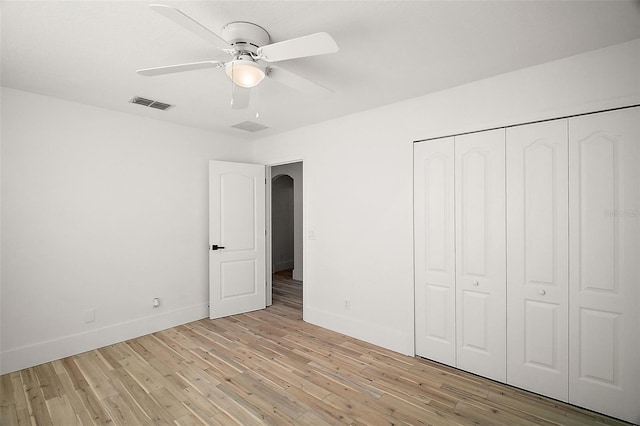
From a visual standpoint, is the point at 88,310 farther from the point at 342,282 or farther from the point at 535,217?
the point at 535,217

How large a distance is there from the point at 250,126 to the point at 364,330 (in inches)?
121

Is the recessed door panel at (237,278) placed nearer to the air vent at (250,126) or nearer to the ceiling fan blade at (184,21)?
the air vent at (250,126)

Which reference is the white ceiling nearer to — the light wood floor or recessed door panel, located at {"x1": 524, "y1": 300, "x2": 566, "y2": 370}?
recessed door panel, located at {"x1": 524, "y1": 300, "x2": 566, "y2": 370}

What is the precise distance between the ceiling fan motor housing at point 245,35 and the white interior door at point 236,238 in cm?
263

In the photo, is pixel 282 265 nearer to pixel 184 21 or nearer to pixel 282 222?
pixel 282 222

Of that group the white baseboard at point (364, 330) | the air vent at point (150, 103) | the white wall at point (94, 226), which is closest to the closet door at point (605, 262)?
the white baseboard at point (364, 330)

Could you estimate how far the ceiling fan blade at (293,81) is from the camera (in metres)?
2.03

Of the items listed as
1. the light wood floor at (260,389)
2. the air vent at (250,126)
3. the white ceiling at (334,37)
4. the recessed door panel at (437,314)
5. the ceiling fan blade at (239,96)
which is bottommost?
the light wood floor at (260,389)

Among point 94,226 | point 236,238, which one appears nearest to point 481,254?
point 236,238

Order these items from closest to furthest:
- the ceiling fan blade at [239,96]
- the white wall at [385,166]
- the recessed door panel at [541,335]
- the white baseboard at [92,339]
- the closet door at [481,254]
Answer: the ceiling fan blade at [239,96], the white wall at [385,166], the recessed door panel at [541,335], the closet door at [481,254], the white baseboard at [92,339]

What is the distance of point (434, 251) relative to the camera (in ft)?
10.1

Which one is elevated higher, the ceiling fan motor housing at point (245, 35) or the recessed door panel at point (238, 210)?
the ceiling fan motor housing at point (245, 35)

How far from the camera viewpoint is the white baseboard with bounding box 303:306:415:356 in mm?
3238

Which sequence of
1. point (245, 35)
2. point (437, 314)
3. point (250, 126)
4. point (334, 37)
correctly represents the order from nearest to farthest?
1. point (245, 35)
2. point (334, 37)
3. point (437, 314)
4. point (250, 126)
